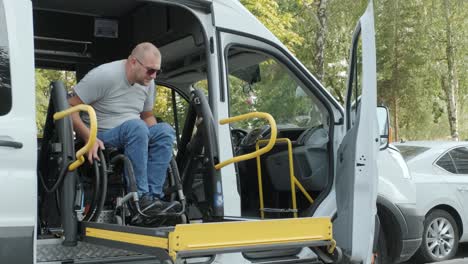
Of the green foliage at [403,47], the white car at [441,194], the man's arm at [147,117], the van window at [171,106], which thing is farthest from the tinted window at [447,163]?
the green foliage at [403,47]

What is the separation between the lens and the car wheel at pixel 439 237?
8141 millimetres

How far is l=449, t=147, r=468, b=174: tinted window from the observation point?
9.06 m

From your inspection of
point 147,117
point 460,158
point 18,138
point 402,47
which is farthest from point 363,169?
point 402,47

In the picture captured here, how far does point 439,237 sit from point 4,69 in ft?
21.2

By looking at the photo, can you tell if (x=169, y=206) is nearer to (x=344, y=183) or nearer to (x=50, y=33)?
(x=344, y=183)

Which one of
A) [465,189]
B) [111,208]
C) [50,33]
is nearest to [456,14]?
[465,189]

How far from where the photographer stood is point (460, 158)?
916 cm

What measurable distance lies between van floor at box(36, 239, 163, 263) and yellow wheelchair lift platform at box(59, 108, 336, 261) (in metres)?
0.13

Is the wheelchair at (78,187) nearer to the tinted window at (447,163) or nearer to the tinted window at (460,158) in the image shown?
the tinted window at (447,163)

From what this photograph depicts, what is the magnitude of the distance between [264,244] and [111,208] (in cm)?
126

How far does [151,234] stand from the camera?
3.29 metres

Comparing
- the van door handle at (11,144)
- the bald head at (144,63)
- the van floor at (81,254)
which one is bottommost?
the van floor at (81,254)

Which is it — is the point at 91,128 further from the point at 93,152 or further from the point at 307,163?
the point at 307,163

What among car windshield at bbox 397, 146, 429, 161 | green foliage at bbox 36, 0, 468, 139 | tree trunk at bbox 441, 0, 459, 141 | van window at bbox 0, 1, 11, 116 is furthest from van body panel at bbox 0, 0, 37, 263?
tree trunk at bbox 441, 0, 459, 141
